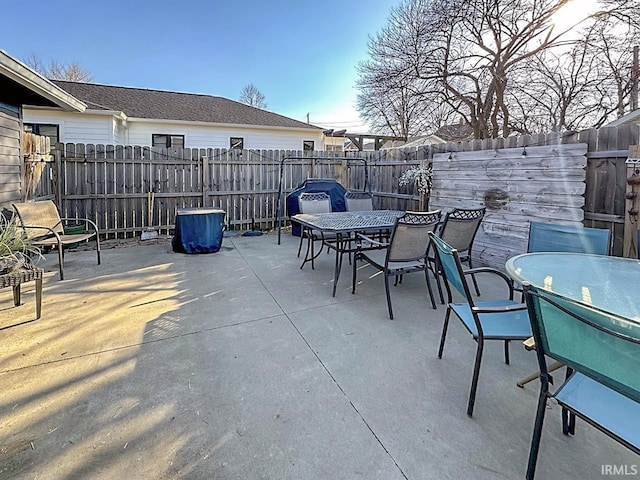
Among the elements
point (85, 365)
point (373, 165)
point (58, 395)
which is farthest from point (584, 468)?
point (373, 165)

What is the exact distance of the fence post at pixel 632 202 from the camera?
3.17 m

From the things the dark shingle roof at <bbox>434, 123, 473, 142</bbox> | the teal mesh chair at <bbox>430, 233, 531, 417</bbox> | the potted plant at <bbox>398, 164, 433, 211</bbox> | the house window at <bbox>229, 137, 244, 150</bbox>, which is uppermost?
the dark shingle roof at <bbox>434, 123, 473, 142</bbox>

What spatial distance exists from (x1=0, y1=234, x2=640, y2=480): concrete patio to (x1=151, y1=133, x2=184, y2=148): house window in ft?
28.3

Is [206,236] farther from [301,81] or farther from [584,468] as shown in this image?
[301,81]

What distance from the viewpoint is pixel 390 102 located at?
12.3 m

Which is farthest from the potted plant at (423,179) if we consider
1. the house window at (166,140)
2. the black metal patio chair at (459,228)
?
the house window at (166,140)

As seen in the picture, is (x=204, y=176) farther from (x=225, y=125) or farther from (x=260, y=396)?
(x=260, y=396)

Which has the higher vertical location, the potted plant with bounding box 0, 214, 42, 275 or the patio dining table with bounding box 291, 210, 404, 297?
the patio dining table with bounding box 291, 210, 404, 297

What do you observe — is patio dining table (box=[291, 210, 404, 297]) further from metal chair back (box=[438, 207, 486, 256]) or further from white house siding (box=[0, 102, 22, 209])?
white house siding (box=[0, 102, 22, 209])

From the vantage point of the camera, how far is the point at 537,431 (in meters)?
1.36

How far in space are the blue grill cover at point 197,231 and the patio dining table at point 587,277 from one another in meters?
4.40

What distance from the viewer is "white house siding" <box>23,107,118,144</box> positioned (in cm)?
928

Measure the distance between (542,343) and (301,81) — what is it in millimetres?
17772

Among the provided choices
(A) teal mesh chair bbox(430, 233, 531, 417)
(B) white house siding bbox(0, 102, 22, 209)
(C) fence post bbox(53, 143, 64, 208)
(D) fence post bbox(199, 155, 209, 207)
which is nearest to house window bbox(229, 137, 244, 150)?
(D) fence post bbox(199, 155, 209, 207)
